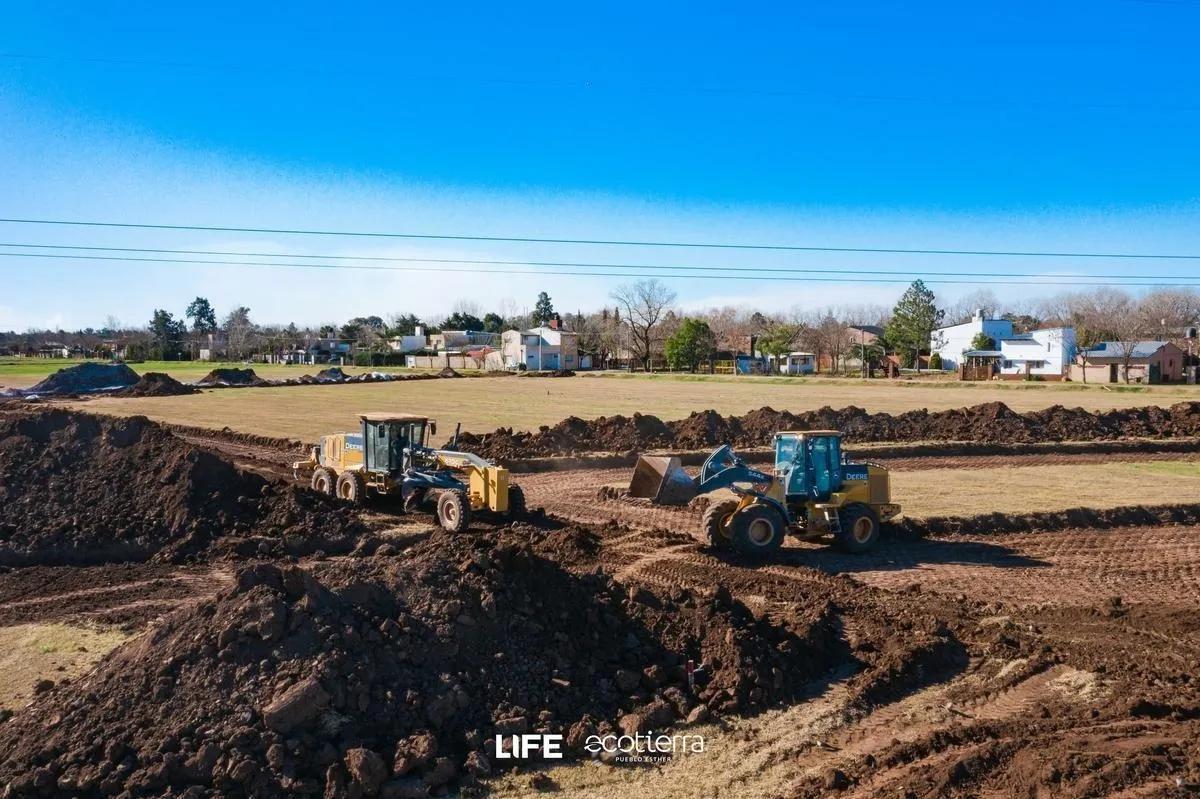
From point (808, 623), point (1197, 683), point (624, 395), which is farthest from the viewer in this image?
point (624, 395)

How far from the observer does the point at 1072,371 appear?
74.3 metres

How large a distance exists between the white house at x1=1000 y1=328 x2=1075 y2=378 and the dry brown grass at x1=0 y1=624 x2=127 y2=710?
78396 mm

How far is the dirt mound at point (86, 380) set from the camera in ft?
194

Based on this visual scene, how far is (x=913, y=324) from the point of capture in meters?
99.8

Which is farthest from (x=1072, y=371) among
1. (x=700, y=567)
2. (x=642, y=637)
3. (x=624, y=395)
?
(x=642, y=637)

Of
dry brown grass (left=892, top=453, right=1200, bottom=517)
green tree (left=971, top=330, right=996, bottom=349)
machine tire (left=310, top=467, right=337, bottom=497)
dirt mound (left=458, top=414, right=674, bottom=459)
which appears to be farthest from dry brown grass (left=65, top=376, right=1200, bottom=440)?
green tree (left=971, top=330, right=996, bottom=349)

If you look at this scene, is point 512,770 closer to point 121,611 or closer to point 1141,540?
point 121,611

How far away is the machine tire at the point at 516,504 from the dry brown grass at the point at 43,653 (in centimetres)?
784

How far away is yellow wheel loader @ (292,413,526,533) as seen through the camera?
55.9ft

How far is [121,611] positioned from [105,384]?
57.0 m

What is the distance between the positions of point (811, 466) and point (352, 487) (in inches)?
379

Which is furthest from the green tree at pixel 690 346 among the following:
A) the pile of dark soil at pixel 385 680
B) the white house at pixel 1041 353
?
the pile of dark soil at pixel 385 680

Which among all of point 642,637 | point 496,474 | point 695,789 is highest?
point 496,474

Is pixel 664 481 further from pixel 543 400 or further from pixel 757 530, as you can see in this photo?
pixel 543 400
